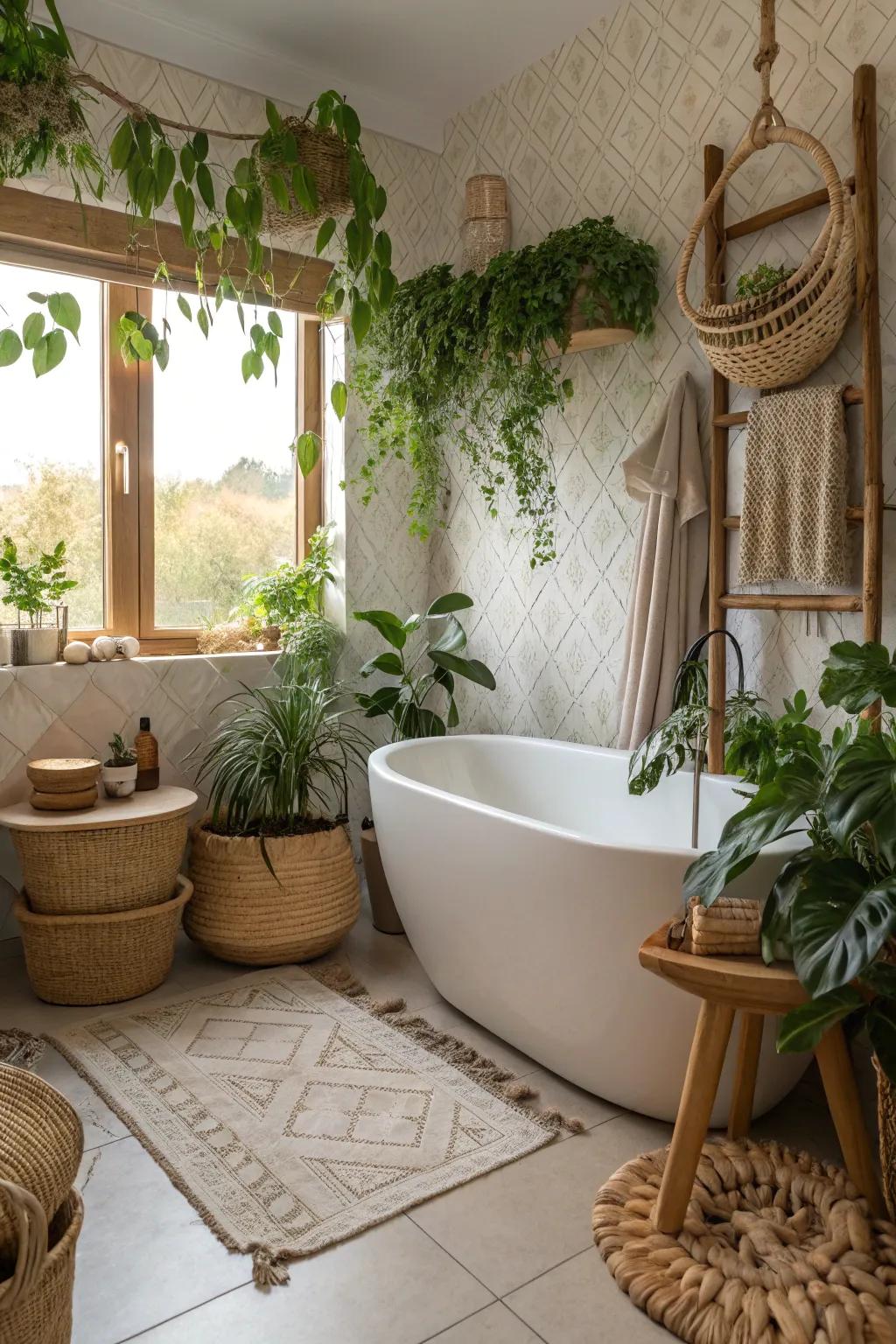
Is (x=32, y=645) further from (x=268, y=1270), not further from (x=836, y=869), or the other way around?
(x=836, y=869)

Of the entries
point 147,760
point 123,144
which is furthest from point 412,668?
point 123,144

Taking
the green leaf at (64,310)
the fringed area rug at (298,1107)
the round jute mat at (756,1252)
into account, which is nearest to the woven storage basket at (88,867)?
the fringed area rug at (298,1107)

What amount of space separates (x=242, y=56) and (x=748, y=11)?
1.65m

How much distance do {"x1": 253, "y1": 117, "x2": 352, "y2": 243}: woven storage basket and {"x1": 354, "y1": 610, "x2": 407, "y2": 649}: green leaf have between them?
126 cm

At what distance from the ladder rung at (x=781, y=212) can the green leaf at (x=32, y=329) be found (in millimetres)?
1842

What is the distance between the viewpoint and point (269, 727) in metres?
3.22

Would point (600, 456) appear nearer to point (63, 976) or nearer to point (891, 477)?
point (891, 477)

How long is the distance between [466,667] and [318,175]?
158 cm

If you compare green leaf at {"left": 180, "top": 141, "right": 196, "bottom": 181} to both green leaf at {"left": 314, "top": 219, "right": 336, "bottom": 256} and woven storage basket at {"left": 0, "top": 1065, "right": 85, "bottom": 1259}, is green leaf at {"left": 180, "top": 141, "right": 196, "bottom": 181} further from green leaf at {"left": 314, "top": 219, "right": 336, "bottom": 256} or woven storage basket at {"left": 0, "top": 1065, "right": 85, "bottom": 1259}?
woven storage basket at {"left": 0, "top": 1065, "right": 85, "bottom": 1259}

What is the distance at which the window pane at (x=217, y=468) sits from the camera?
11.9 feet

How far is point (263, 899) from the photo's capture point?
Answer: 10.0 feet

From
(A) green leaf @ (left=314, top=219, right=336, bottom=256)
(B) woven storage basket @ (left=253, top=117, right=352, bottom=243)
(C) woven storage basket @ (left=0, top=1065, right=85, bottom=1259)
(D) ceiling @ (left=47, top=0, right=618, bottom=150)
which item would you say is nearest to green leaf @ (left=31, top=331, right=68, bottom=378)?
(A) green leaf @ (left=314, top=219, right=336, bottom=256)

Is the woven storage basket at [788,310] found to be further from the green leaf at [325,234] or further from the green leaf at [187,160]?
the green leaf at [187,160]

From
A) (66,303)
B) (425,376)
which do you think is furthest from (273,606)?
(66,303)
